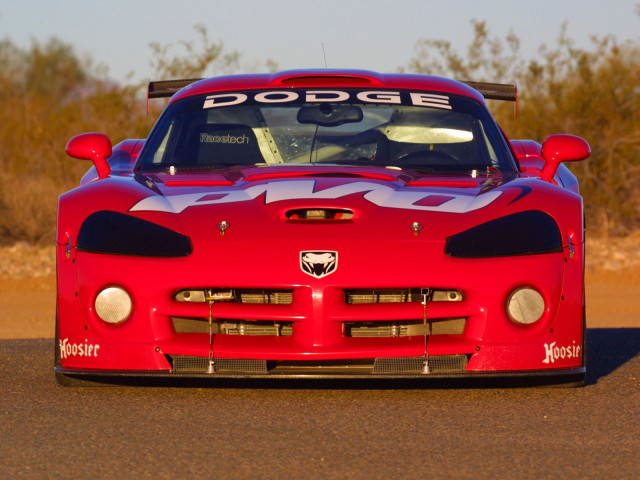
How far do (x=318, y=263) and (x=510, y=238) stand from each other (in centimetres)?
81

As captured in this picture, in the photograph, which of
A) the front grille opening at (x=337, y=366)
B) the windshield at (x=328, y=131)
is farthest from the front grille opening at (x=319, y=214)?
the windshield at (x=328, y=131)

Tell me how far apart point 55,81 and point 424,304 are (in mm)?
57269

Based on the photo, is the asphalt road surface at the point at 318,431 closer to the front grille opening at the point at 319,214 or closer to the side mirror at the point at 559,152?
the front grille opening at the point at 319,214

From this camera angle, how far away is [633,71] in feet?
87.5

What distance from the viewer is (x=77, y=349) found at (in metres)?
5.47

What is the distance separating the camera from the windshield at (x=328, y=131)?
22.1 ft

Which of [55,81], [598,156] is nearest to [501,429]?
[598,156]

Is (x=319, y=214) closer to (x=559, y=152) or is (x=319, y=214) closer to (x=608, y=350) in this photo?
(x=559, y=152)

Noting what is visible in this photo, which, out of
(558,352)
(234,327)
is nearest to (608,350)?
(558,352)

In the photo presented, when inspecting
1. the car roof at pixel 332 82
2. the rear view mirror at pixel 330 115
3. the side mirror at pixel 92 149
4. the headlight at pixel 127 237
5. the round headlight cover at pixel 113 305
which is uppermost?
the car roof at pixel 332 82

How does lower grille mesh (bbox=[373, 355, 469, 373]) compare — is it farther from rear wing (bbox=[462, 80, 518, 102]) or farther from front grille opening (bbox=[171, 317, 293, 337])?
rear wing (bbox=[462, 80, 518, 102])

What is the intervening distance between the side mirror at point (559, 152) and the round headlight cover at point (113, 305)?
2317 mm

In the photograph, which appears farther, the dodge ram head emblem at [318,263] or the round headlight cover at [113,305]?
the round headlight cover at [113,305]

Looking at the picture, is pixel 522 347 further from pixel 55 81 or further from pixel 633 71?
pixel 55 81
